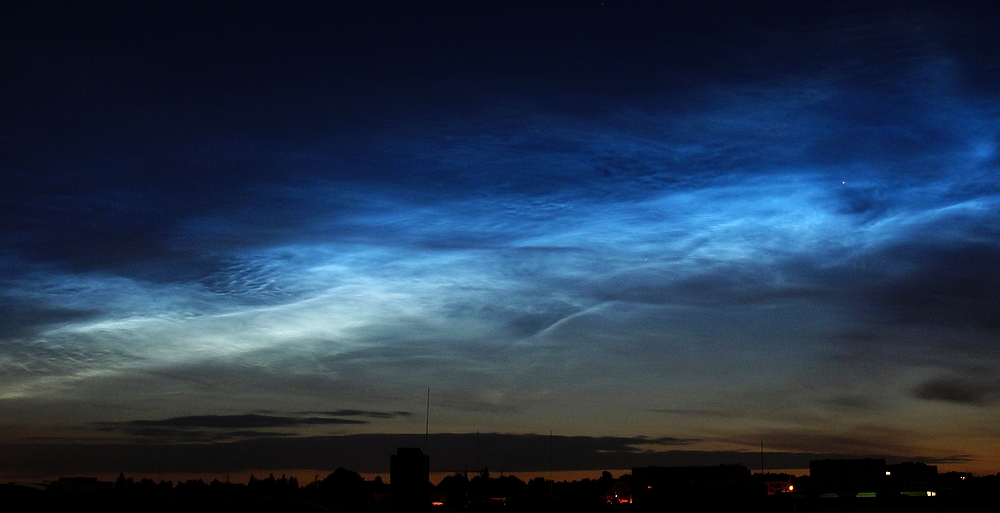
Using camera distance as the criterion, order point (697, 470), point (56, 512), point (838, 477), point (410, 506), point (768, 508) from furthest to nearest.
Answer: point (697, 470), point (838, 477), point (768, 508), point (56, 512), point (410, 506)

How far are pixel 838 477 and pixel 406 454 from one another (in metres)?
99.9

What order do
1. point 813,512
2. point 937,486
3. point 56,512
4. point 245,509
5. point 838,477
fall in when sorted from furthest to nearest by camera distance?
1. point 838,477
2. point 937,486
3. point 813,512
4. point 56,512
5. point 245,509

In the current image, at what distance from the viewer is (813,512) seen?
1683 inches

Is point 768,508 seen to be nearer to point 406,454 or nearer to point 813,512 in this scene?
point 813,512

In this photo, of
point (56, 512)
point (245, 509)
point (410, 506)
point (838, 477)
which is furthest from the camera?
point (838, 477)

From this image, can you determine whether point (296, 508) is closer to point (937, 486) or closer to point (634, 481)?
point (937, 486)

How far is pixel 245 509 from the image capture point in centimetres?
1789

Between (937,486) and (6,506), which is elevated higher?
(6,506)

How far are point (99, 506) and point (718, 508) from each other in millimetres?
37669

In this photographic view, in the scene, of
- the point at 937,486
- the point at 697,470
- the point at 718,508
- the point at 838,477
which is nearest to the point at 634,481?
the point at 697,470

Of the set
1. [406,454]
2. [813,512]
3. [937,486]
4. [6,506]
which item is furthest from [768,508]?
[937,486]

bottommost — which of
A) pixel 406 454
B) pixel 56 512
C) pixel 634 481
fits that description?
pixel 634 481

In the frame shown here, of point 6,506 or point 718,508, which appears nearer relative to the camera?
point 6,506

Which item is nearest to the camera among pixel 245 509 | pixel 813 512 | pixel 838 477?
pixel 245 509
